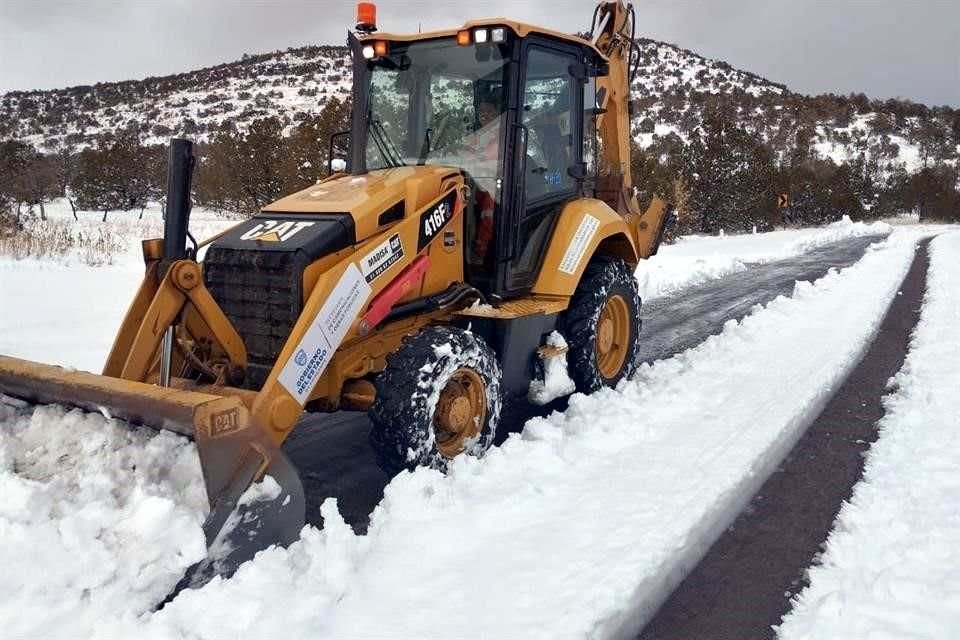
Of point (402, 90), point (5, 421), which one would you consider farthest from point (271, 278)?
point (402, 90)

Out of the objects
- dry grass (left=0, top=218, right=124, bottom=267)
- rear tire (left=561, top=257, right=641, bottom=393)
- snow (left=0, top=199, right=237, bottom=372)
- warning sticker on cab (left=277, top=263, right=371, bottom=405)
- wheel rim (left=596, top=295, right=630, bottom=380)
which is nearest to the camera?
warning sticker on cab (left=277, top=263, right=371, bottom=405)

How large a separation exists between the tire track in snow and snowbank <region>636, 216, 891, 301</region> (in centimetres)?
541

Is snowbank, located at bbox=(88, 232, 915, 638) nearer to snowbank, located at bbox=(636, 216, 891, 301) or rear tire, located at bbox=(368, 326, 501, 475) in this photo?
rear tire, located at bbox=(368, 326, 501, 475)

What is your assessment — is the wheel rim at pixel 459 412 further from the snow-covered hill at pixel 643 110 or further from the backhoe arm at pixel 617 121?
the snow-covered hill at pixel 643 110

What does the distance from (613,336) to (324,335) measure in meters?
2.77

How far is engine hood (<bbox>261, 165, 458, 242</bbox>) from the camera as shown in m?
3.65

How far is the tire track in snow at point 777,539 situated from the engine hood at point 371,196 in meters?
2.24

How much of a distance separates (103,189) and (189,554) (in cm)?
3479

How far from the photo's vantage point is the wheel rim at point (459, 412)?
12.0 ft

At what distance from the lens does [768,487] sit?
143 inches

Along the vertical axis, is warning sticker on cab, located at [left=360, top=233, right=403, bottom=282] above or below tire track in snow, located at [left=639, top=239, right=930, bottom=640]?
above

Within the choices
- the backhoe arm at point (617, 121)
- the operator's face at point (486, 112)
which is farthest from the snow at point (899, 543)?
the operator's face at point (486, 112)

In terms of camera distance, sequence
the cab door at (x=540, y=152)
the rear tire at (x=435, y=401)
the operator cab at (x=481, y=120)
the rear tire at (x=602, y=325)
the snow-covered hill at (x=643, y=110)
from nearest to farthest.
Answer: the rear tire at (x=435, y=401)
the operator cab at (x=481, y=120)
the cab door at (x=540, y=152)
the rear tire at (x=602, y=325)
the snow-covered hill at (x=643, y=110)

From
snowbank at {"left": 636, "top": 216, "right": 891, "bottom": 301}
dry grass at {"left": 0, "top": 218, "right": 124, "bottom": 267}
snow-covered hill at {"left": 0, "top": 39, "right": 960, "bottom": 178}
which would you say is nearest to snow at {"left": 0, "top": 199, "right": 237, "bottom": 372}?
dry grass at {"left": 0, "top": 218, "right": 124, "bottom": 267}
